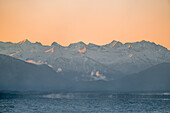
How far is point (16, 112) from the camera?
9869 cm

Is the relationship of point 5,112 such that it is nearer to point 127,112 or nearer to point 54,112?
point 54,112

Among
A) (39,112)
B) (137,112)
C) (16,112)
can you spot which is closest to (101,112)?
(137,112)

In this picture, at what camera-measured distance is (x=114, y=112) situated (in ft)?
330

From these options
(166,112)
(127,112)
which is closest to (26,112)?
(127,112)

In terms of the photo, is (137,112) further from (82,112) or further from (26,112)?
(26,112)

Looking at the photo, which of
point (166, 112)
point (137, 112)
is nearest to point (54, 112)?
point (137, 112)

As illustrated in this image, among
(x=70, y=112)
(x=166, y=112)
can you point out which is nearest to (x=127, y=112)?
(x=166, y=112)

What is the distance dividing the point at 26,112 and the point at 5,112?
7.09 m

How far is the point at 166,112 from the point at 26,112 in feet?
158

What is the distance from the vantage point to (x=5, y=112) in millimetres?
98125

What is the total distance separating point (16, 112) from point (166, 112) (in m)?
51.6

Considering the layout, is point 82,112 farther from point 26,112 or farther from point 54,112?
point 26,112

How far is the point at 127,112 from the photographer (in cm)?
10031

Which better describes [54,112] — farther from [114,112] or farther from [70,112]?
[114,112]
